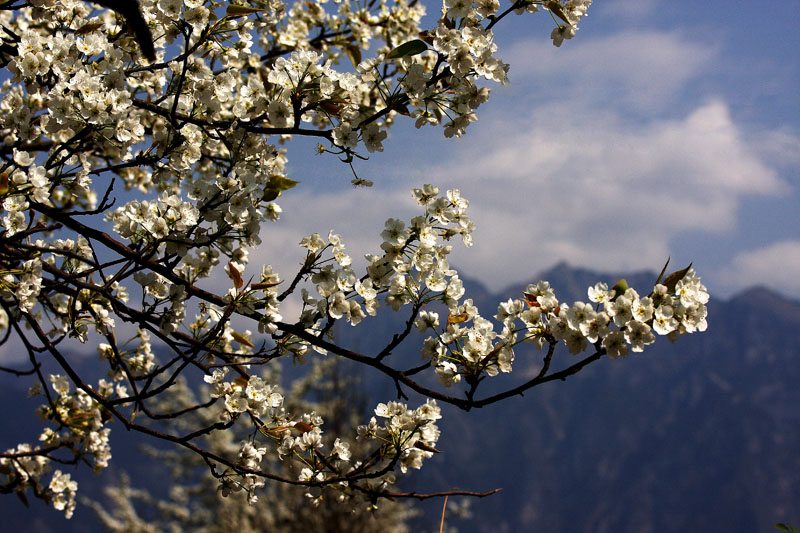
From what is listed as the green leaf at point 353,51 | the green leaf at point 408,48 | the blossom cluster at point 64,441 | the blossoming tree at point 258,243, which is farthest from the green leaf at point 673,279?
the blossom cluster at point 64,441

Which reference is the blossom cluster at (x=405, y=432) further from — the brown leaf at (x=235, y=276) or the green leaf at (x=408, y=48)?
the green leaf at (x=408, y=48)

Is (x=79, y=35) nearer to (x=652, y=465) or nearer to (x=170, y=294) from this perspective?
(x=170, y=294)

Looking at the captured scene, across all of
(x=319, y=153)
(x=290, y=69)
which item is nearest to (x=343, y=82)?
(x=290, y=69)

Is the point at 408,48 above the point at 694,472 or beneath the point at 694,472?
beneath

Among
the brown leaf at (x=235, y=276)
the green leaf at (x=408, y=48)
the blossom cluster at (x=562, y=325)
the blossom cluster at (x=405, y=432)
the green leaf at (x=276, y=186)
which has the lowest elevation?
the blossom cluster at (x=405, y=432)

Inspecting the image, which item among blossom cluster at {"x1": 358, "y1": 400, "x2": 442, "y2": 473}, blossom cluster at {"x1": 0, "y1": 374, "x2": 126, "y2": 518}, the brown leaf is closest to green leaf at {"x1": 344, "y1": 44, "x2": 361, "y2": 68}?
the brown leaf

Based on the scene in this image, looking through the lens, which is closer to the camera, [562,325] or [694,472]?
[562,325]

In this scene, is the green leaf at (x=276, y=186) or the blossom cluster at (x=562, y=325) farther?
the green leaf at (x=276, y=186)

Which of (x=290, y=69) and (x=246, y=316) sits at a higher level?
(x=290, y=69)

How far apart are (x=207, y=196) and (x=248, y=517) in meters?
18.7

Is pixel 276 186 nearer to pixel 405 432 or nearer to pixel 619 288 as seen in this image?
pixel 405 432

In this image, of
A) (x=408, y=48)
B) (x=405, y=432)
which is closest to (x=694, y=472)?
(x=405, y=432)

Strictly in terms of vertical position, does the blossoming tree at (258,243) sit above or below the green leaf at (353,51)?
below

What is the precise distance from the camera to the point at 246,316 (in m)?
2.46
